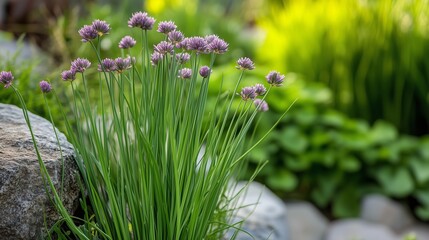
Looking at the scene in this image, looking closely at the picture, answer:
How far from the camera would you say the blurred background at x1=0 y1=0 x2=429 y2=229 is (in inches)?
169

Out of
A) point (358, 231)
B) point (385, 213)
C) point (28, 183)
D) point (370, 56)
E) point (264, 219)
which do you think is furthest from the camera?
point (370, 56)

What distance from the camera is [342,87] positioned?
4.84 meters

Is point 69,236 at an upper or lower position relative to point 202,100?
lower

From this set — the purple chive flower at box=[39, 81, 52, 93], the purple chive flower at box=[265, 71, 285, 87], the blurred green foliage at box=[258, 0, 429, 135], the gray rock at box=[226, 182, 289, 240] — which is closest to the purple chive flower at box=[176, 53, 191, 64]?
the purple chive flower at box=[265, 71, 285, 87]

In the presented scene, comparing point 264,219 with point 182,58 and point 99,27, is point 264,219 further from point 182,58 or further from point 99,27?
point 99,27

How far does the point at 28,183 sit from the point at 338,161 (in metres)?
3.02

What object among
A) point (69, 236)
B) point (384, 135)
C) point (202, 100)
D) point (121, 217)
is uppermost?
point (202, 100)

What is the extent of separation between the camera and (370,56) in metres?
4.74

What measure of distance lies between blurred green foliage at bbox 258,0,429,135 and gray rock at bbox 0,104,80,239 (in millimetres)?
3348

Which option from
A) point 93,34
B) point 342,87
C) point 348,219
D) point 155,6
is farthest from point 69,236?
point 155,6

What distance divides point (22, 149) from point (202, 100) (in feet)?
1.64

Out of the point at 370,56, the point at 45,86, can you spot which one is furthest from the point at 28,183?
the point at 370,56

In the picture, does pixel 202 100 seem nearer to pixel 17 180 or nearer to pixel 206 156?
pixel 206 156

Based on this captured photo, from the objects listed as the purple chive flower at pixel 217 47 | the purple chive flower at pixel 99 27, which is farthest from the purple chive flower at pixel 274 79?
the purple chive flower at pixel 99 27
